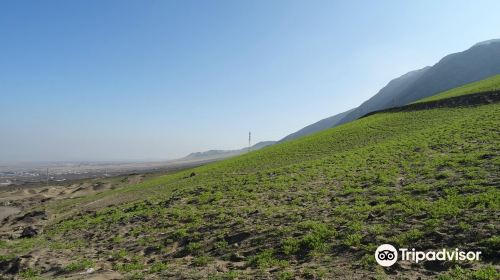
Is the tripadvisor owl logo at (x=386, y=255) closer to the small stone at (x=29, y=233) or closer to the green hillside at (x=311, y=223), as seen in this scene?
the green hillside at (x=311, y=223)

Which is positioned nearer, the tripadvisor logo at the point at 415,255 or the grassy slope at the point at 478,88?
the tripadvisor logo at the point at 415,255

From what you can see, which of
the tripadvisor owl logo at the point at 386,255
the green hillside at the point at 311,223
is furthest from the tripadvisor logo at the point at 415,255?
the green hillside at the point at 311,223

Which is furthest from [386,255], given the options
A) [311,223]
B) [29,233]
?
[29,233]

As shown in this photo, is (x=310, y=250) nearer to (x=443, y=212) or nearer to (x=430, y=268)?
(x=430, y=268)

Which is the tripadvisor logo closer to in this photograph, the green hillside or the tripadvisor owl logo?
the tripadvisor owl logo

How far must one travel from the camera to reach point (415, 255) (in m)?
12.0

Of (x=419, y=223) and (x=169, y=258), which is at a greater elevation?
(x=419, y=223)

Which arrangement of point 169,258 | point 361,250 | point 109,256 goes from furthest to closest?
point 109,256 < point 169,258 < point 361,250

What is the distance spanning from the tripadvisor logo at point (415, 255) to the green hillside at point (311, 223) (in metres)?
0.30

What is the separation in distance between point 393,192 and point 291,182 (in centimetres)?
940

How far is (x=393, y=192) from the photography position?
19641 mm

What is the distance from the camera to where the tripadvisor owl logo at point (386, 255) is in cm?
1191

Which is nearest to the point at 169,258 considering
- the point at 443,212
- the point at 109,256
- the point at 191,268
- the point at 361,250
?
the point at 191,268

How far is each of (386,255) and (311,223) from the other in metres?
4.82
